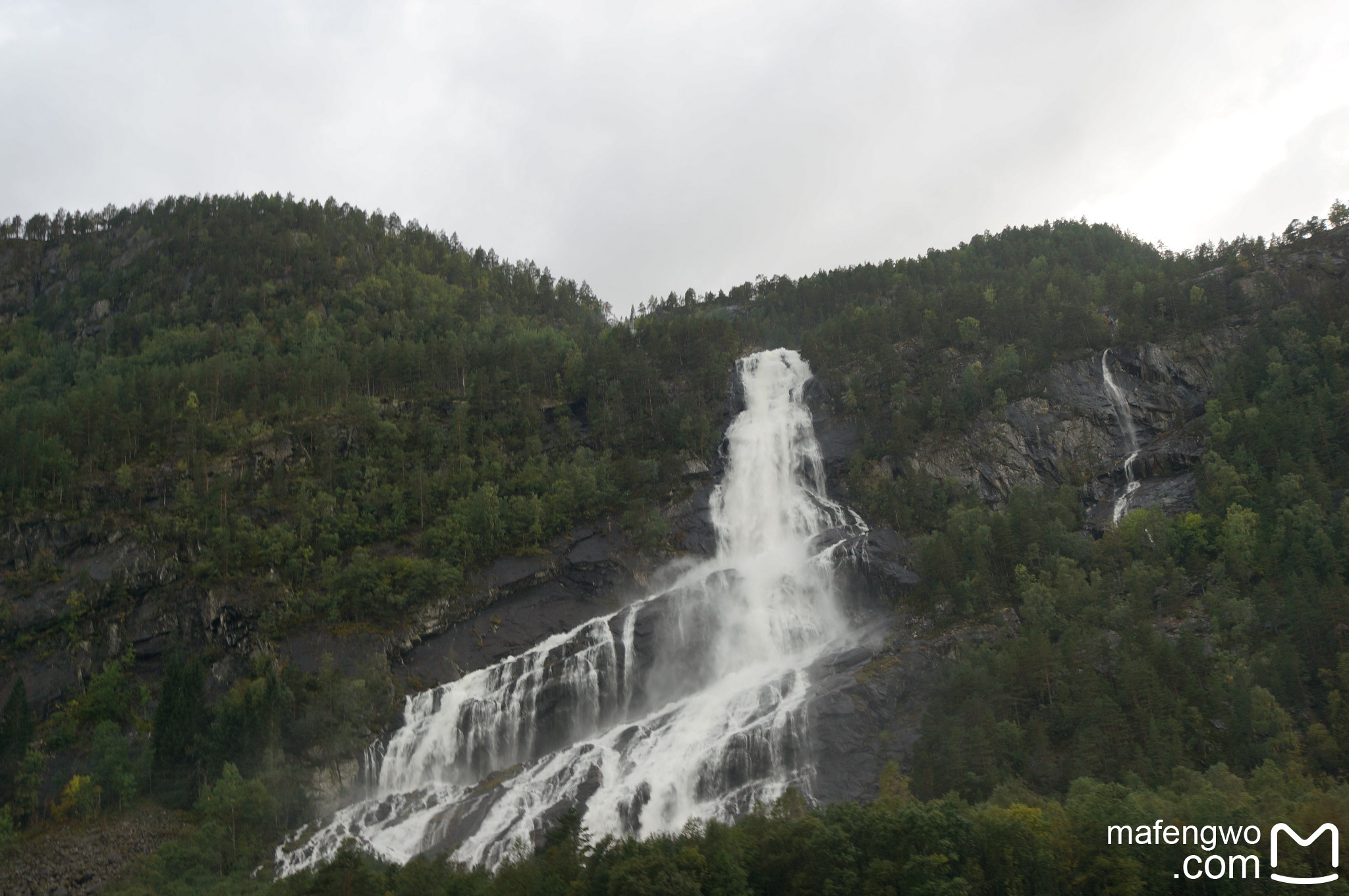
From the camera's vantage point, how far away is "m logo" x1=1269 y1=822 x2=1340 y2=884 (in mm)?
29891

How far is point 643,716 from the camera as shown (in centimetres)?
6209

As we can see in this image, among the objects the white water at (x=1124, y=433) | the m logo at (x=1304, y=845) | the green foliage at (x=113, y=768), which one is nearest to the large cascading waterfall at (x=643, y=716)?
the green foliage at (x=113, y=768)

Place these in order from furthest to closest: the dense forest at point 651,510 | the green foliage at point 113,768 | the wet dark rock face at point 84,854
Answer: the green foliage at point 113,768 < the wet dark rock face at point 84,854 < the dense forest at point 651,510

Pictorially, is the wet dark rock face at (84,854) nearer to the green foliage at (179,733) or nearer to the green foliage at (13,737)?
the green foliage at (179,733)

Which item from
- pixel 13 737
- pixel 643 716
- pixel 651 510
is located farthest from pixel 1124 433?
pixel 13 737

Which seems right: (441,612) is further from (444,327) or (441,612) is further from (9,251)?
(9,251)

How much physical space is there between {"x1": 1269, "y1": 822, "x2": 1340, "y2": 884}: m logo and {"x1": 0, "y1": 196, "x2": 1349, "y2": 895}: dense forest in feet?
5.58

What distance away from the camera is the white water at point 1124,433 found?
7519cm

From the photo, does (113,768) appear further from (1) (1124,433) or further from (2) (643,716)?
Result: (1) (1124,433)

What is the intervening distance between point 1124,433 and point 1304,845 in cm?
5868

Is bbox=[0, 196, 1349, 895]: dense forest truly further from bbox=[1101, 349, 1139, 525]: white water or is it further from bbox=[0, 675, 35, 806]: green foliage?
bbox=[1101, 349, 1139, 525]: white water

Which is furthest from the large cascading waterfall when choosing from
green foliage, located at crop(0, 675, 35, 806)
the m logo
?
the m logo

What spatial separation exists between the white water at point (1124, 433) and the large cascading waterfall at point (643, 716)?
2210 centimetres

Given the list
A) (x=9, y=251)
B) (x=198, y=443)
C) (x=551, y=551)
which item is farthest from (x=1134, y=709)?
(x=9, y=251)
